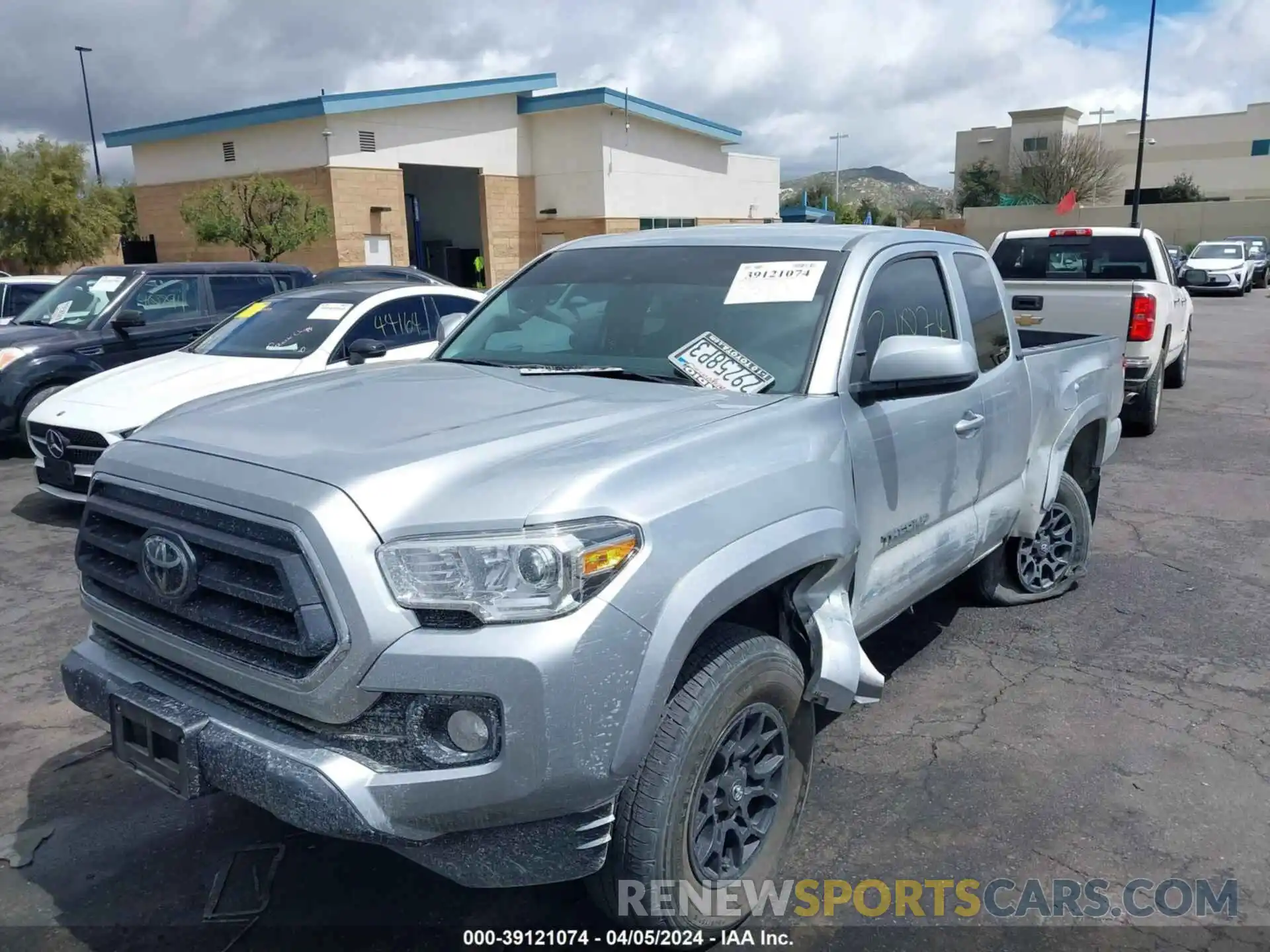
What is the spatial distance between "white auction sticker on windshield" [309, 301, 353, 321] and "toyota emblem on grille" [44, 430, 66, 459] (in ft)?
6.52

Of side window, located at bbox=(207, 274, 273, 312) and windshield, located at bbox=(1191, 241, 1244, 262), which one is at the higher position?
side window, located at bbox=(207, 274, 273, 312)

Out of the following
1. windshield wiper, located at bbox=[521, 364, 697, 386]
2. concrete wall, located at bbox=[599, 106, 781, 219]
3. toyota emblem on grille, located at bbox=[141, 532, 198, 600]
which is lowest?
toyota emblem on grille, located at bbox=[141, 532, 198, 600]

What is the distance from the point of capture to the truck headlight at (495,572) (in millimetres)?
2186

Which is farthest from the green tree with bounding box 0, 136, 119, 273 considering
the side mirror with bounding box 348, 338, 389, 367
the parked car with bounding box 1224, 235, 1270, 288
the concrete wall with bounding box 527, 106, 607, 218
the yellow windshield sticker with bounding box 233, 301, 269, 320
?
the parked car with bounding box 1224, 235, 1270, 288

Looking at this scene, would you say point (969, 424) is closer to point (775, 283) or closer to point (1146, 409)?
point (775, 283)

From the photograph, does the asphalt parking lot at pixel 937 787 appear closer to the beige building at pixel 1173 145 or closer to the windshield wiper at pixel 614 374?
the windshield wiper at pixel 614 374

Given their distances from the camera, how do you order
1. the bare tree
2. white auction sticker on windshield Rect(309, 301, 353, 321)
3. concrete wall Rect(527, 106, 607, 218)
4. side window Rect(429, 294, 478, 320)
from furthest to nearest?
the bare tree
concrete wall Rect(527, 106, 607, 218)
side window Rect(429, 294, 478, 320)
white auction sticker on windshield Rect(309, 301, 353, 321)

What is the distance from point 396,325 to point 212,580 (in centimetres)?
599

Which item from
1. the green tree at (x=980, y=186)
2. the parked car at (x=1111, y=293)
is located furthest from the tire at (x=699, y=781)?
the green tree at (x=980, y=186)

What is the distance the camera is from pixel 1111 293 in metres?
8.89

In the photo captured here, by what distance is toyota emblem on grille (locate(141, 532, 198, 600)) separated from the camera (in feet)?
8.05

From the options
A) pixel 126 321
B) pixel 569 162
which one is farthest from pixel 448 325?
pixel 569 162

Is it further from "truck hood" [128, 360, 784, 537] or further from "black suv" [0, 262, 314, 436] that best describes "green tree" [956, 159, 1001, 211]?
"truck hood" [128, 360, 784, 537]

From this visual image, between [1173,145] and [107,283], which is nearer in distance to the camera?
[107,283]
